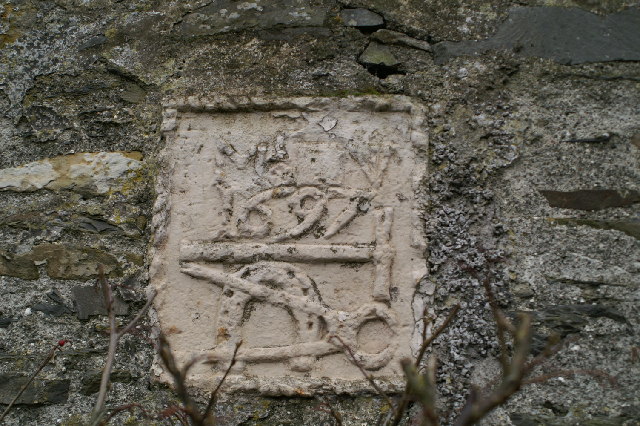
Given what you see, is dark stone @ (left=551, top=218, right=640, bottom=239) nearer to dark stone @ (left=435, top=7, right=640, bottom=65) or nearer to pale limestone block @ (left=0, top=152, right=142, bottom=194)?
dark stone @ (left=435, top=7, right=640, bottom=65)

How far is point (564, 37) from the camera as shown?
201 centimetres

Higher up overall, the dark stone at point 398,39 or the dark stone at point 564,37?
the dark stone at point 564,37

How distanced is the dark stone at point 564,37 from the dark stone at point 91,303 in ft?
4.05

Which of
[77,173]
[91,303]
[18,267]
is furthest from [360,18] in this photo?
[18,267]

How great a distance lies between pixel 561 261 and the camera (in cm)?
176

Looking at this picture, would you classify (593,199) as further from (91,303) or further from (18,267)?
(18,267)

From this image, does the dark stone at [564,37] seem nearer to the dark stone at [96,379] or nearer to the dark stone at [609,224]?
the dark stone at [609,224]

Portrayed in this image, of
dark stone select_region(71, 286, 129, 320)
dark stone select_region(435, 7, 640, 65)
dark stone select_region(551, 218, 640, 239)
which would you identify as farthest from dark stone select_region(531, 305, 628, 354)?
dark stone select_region(71, 286, 129, 320)

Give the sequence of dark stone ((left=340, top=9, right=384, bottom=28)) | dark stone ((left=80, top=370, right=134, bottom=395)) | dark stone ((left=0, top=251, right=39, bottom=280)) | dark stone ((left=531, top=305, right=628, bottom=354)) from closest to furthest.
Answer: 1. dark stone ((left=531, top=305, right=628, bottom=354))
2. dark stone ((left=80, top=370, right=134, bottom=395))
3. dark stone ((left=0, top=251, right=39, bottom=280))
4. dark stone ((left=340, top=9, right=384, bottom=28))

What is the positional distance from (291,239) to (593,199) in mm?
868

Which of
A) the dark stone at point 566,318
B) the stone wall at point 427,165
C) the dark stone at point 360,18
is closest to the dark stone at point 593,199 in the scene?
the stone wall at point 427,165

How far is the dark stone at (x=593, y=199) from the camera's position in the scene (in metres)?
1.81

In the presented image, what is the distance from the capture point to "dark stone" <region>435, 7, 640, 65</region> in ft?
6.50

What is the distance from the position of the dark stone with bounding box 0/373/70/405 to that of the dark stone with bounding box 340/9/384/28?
1.40 m
